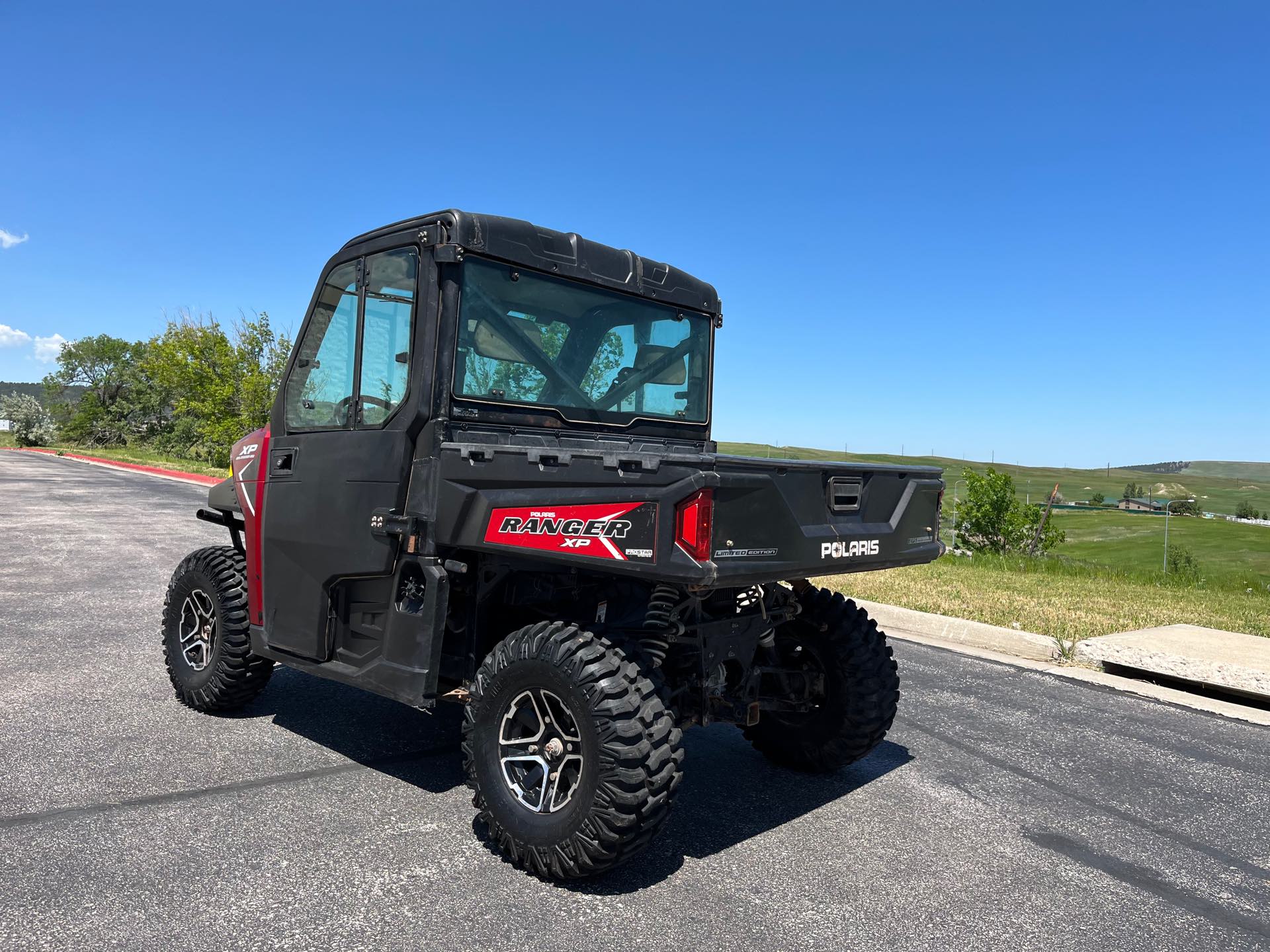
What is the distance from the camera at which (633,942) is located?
289 centimetres

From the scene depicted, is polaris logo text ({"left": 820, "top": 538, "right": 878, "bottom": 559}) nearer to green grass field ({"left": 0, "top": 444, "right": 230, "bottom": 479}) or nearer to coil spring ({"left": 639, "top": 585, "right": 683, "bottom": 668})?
coil spring ({"left": 639, "top": 585, "right": 683, "bottom": 668})

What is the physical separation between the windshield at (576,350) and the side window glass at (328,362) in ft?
2.20

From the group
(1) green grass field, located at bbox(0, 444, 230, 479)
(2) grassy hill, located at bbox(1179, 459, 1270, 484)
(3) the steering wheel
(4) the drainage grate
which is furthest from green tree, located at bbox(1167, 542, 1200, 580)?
(2) grassy hill, located at bbox(1179, 459, 1270, 484)

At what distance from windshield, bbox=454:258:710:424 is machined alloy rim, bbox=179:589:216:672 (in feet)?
8.06

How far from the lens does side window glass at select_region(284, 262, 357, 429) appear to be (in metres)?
4.18

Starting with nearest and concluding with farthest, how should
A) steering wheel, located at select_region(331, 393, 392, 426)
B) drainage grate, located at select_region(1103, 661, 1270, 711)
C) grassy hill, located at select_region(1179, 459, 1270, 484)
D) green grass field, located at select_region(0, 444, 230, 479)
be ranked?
steering wheel, located at select_region(331, 393, 392, 426)
drainage grate, located at select_region(1103, 661, 1270, 711)
green grass field, located at select_region(0, 444, 230, 479)
grassy hill, located at select_region(1179, 459, 1270, 484)

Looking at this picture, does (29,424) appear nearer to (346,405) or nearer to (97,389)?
(97,389)

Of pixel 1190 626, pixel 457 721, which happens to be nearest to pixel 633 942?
pixel 457 721

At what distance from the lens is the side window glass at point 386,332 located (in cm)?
387

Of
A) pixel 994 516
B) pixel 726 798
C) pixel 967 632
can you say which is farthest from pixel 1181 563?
pixel 726 798

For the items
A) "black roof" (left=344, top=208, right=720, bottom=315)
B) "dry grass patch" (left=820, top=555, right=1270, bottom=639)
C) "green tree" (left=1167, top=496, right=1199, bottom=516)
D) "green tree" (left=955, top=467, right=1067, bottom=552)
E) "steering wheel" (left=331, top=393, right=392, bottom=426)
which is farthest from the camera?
"green tree" (left=1167, top=496, right=1199, bottom=516)

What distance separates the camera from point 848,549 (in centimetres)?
353

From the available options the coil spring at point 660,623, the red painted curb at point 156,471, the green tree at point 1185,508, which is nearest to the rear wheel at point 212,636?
the coil spring at point 660,623

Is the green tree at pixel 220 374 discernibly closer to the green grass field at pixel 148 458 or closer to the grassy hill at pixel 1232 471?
the green grass field at pixel 148 458
